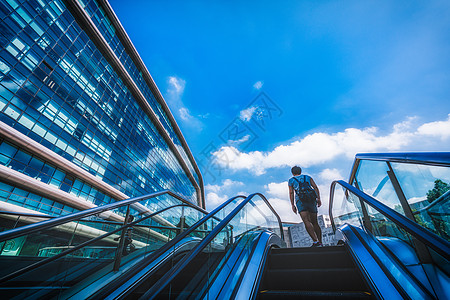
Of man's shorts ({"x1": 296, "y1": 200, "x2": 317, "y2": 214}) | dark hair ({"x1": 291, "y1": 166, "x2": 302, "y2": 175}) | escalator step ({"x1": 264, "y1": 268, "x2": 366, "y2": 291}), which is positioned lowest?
escalator step ({"x1": 264, "y1": 268, "x2": 366, "y2": 291})

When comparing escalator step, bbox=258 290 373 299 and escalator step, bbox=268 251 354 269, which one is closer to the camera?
escalator step, bbox=258 290 373 299

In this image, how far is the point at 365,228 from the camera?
2.66 m

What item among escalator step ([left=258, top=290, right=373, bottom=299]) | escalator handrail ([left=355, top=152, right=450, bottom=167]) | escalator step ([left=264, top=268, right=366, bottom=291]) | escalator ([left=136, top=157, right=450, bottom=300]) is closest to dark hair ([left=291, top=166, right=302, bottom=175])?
escalator ([left=136, top=157, right=450, bottom=300])

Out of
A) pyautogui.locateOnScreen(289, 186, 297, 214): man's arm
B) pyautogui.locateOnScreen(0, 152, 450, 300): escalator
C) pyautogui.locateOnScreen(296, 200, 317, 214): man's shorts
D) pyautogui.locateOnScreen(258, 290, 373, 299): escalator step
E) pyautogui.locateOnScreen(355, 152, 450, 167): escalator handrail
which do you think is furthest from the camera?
pyautogui.locateOnScreen(289, 186, 297, 214): man's arm

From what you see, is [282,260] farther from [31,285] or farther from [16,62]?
[16,62]

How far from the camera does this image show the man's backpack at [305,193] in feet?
12.5

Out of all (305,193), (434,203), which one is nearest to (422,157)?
(434,203)

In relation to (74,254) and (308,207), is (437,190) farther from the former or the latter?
(74,254)

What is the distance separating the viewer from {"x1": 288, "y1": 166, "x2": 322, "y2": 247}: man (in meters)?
3.73

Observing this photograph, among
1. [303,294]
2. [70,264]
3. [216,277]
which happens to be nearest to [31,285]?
→ [70,264]

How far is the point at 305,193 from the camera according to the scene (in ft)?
12.5

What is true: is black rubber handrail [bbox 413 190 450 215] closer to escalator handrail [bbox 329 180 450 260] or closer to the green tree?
the green tree

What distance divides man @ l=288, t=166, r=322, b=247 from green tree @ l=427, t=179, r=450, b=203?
209 centimetres

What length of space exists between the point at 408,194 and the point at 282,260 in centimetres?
168
